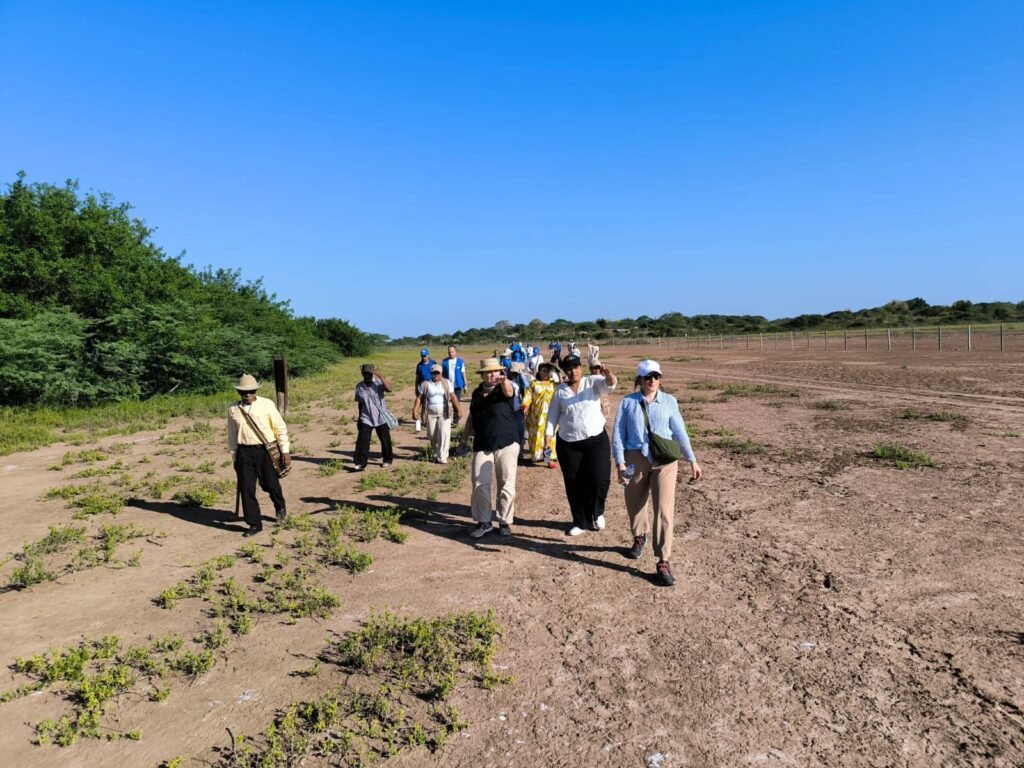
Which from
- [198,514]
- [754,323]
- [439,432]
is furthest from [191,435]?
[754,323]

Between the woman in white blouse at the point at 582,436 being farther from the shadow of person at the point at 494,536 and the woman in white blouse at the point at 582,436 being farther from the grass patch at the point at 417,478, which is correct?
the grass patch at the point at 417,478

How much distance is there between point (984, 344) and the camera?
36562mm

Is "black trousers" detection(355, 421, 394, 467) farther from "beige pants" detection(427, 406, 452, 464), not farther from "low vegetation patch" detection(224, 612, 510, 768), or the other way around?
"low vegetation patch" detection(224, 612, 510, 768)

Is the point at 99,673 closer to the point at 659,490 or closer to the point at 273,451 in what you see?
the point at 273,451

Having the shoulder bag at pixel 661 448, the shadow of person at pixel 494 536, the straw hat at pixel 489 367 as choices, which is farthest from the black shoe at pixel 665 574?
the straw hat at pixel 489 367

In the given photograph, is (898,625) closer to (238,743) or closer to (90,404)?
(238,743)

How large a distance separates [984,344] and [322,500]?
42596 mm

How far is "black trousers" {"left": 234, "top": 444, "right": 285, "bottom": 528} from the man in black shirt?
2.30 m

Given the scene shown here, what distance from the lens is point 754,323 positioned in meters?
104

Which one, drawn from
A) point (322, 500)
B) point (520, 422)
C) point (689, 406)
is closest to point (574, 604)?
point (520, 422)

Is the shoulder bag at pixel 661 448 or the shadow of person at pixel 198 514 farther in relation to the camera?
the shadow of person at pixel 198 514

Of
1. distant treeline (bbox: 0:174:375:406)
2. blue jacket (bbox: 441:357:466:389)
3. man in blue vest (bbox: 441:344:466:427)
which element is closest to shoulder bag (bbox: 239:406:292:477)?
blue jacket (bbox: 441:357:466:389)

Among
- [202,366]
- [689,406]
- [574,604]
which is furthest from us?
[202,366]

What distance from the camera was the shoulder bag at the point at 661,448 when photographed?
15.5ft
